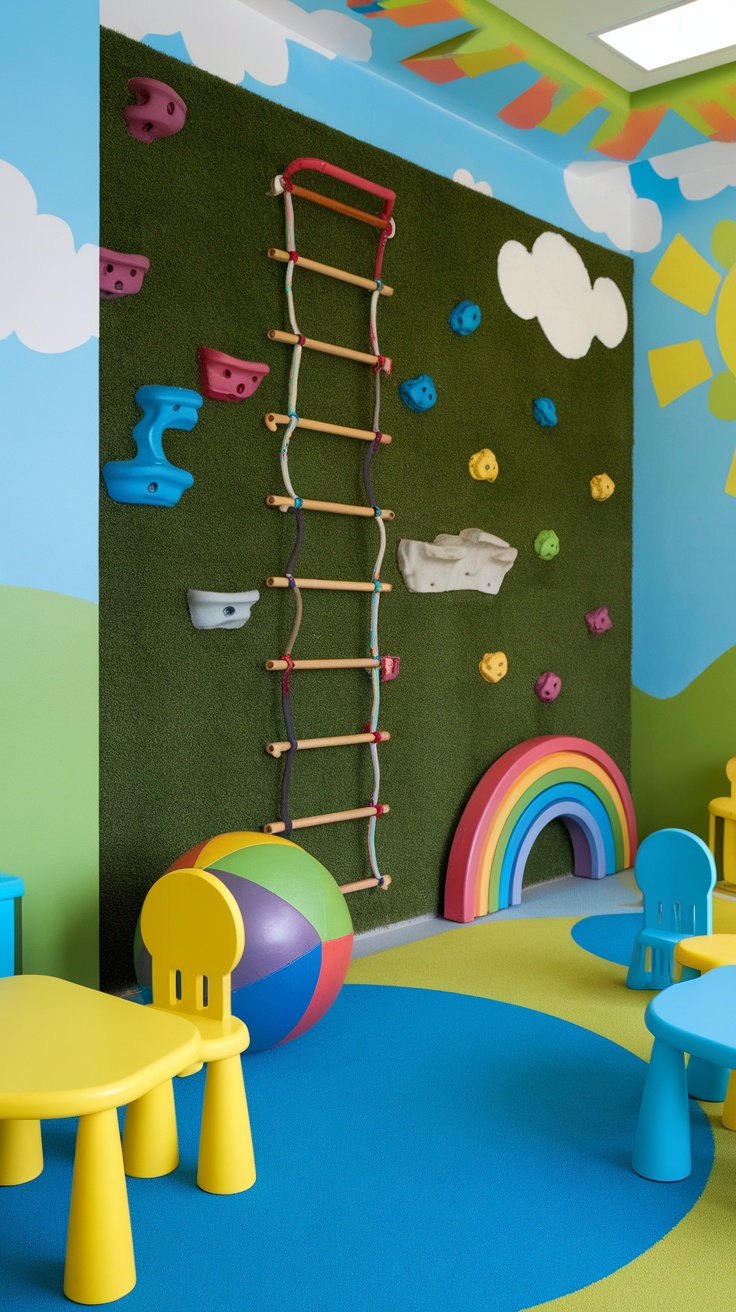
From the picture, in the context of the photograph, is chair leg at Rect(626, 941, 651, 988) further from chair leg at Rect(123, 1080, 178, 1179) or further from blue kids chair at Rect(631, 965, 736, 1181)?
chair leg at Rect(123, 1080, 178, 1179)

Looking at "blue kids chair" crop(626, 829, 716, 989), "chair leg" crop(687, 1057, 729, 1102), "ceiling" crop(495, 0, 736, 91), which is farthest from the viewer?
"ceiling" crop(495, 0, 736, 91)

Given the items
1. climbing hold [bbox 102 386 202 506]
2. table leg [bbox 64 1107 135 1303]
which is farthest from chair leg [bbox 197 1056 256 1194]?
climbing hold [bbox 102 386 202 506]

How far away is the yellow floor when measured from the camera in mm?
1843

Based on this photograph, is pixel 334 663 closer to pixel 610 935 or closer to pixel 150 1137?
pixel 610 935

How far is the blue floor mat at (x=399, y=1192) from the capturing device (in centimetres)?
186

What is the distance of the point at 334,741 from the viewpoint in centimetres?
364

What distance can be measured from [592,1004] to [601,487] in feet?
8.19

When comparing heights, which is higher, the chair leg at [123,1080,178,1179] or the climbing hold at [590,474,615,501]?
the climbing hold at [590,474,615,501]

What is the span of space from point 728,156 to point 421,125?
60.1 inches

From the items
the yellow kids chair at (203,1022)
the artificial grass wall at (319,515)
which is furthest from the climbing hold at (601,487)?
the yellow kids chair at (203,1022)

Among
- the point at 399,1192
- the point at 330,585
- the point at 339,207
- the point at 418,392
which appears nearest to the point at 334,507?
the point at 330,585

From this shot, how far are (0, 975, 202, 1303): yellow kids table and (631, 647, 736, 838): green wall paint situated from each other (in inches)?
138

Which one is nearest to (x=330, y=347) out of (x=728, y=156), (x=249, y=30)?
(x=249, y=30)

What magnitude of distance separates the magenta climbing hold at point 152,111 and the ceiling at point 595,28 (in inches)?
48.6
